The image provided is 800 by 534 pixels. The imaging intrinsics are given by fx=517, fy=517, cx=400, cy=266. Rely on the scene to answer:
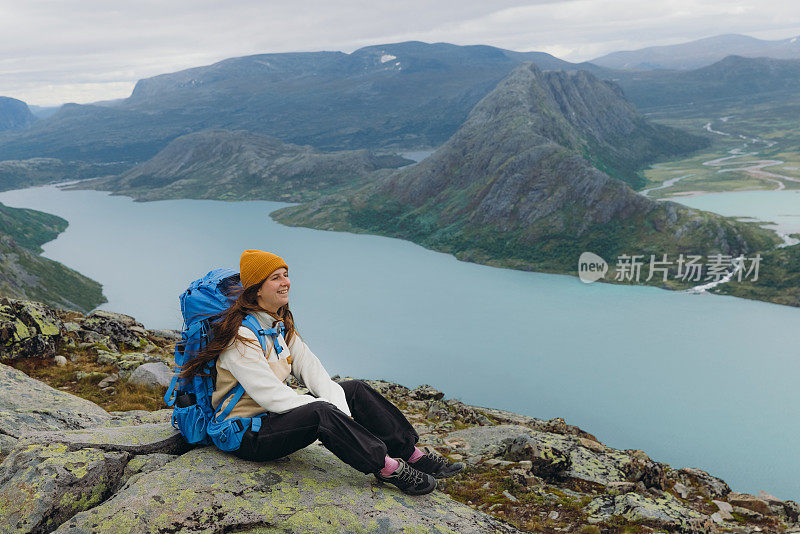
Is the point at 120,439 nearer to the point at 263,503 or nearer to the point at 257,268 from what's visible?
the point at 263,503

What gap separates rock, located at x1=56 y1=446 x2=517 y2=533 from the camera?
6.77m

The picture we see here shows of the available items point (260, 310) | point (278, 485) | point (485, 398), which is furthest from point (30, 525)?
point (485, 398)

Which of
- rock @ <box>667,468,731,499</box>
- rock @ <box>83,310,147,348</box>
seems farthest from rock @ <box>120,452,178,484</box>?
rock @ <box>83,310,147,348</box>

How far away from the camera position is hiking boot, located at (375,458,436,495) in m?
8.26

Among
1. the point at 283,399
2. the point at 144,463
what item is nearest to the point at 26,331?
the point at 144,463

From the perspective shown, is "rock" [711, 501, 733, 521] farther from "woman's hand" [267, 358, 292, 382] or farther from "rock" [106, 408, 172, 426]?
"rock" [106, 408, 172, 426]

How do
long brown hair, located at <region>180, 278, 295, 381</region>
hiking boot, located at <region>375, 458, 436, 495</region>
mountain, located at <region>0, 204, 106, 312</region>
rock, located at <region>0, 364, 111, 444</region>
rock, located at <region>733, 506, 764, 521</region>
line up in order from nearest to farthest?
long brown hair, located at <region>180, 278, 295, 381</region>, hiking boot, located at <region>375, 458, 436, 495</region>, rock, located at <region>0, 364, 111, 444</region>, rock, located at <region>733, 506, 764, 521</region>, mountain, located at <region>0, 204, 106, 312</region>

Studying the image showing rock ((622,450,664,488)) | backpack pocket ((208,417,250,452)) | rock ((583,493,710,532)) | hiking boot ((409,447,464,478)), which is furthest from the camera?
rock ((622,450,664,488))

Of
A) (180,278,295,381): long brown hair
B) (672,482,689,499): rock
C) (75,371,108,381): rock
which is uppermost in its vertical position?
(180,278,295,381): long brown hair

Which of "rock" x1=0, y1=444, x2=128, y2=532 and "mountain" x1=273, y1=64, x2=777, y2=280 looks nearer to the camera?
"rock" x1=0, y1=444, x2=128, y2=532

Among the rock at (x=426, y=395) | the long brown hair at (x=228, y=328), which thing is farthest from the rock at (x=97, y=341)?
the long brown hair at (x=228, y=328)

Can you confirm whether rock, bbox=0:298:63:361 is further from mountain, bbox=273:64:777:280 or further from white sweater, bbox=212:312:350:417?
mountain, bbox=273:64:777:280

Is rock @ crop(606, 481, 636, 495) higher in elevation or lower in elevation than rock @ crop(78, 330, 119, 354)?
lower

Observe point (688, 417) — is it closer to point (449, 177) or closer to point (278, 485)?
point (278, 485)
